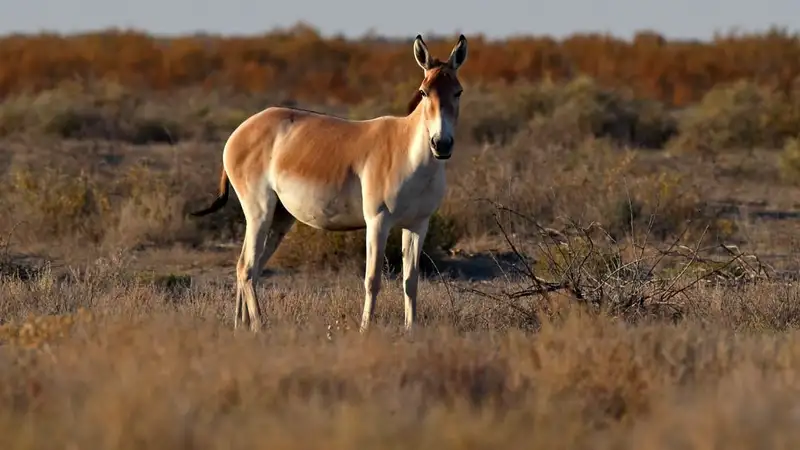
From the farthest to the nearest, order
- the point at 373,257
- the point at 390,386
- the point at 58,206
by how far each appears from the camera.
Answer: the point at 58,206
the point at 373,257
the point at 390,386

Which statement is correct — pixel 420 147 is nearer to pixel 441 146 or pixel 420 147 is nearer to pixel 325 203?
pixel 441 146

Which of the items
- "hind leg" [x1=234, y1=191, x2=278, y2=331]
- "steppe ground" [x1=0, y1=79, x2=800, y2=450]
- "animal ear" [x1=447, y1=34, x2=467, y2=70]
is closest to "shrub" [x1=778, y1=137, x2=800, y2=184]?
"steppe ground" [x1=0, y1=79, x2=800, y2=450]

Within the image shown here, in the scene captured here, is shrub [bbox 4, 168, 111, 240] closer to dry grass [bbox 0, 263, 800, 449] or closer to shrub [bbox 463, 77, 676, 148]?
dry grass [bbox 0, 263, 800, 449]

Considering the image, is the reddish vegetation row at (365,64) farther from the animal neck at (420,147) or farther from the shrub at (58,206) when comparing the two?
the animal neck at (420,147)

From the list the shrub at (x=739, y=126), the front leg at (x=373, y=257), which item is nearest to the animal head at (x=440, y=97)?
the front leg at (x=373, y=257)

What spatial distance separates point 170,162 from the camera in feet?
82.3

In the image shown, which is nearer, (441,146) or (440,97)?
(441,146)

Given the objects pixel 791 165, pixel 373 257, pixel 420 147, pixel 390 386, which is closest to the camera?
pixel 390 386

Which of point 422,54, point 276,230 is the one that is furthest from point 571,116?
point 422,54

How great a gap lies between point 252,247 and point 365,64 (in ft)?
162

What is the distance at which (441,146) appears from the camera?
9961mm

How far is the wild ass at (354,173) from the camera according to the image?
10.5m

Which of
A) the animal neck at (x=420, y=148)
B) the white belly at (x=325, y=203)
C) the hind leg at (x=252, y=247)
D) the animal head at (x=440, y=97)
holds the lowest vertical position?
the hind leg at (x=252, y=247)

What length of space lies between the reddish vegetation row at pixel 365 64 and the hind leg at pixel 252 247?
3408 centimetres
